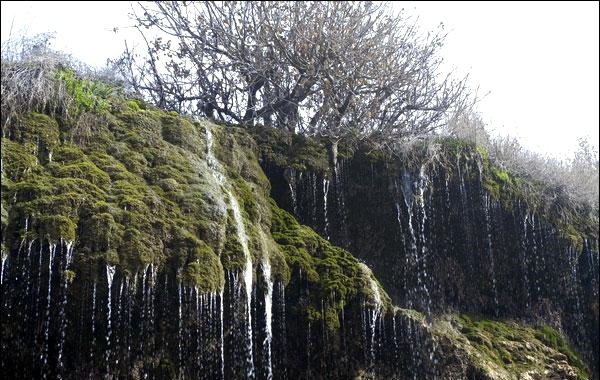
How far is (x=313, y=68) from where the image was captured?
42.8 ft

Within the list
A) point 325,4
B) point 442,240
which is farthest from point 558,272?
point 325,4

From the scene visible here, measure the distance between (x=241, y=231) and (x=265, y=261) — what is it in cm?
48

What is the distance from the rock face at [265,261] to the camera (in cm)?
758

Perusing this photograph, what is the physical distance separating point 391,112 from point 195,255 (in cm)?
665

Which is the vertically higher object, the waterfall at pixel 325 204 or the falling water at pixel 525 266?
the waterfall at pixel 325 204

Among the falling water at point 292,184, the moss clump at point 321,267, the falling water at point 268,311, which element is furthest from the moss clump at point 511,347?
the falling water at point 292,184

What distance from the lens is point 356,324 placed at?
9625 millimetres

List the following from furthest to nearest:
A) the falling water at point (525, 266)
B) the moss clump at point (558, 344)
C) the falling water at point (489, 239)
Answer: the falling water at point (525, 266) → the falling water at point (489, 239) → the moss clump at point (558, 344)

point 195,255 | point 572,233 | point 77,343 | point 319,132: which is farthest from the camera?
point 572,233

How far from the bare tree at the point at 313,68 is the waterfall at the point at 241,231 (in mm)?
2880

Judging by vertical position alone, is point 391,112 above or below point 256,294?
above

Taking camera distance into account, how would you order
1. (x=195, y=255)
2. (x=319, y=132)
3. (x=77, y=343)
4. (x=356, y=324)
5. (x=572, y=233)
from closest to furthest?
(x=77, y=343) → (x=195, y=255) → (x=356, y=324) → (x=319, y=132) → (x=572, y=233)

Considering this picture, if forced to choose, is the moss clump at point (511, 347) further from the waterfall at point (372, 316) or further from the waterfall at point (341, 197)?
the waterfall at point (341, 197)

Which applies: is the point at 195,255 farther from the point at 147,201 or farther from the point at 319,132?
the point at 319,132
